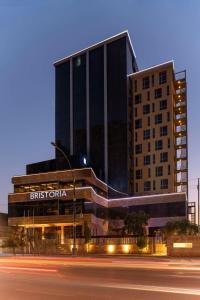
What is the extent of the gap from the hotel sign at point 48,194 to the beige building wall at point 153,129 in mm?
21396

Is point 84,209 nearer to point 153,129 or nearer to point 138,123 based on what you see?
point 153,129

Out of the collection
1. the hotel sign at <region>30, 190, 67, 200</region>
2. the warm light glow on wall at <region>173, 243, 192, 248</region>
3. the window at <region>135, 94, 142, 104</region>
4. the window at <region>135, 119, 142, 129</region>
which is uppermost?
the window at <region>135, 94, 142, 104</region>

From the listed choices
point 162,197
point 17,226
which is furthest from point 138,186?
point 17,226

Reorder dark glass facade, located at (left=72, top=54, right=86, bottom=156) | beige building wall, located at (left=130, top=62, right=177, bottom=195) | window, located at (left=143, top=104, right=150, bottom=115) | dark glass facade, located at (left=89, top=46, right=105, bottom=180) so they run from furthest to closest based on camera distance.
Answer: dark glass facade, located at (left=72, top=54, right=86, bottom=156) < dark glass facade, located at (left=89, top=46, right=105, bottom=180) < window, located at (left=143, top=104, right=150, bottom=115) < beige building wall, located at (left=130, top=62, right=177, bottom=195)

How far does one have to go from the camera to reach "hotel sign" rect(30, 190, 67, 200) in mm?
79812

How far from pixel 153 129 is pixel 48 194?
95.1 ft

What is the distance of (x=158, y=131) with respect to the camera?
3750 inches

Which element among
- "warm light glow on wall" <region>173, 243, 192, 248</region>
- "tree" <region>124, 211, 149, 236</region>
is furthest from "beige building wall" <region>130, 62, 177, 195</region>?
"warm light glow on wall" <region>173, 243, 192, 248</region>

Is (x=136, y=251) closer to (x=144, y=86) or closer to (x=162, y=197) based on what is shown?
(x=162, y=197)

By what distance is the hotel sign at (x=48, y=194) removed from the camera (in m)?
79.8

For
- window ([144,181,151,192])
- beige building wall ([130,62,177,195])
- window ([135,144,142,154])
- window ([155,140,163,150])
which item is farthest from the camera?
window ([135,144,142,154])

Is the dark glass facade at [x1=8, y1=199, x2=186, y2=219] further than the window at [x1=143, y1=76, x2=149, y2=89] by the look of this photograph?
No

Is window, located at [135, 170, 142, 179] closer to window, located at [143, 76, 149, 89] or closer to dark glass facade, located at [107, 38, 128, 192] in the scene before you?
dark glass facade, located at [107, 38, 128, 192]

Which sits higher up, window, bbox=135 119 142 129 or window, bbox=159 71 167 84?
window, bbox=159 71 167 84
